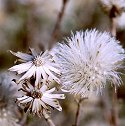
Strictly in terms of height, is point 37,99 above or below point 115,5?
below

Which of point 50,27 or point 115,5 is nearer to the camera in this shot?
point 115,5

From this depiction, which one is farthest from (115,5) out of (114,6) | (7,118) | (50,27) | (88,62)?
(50,27)

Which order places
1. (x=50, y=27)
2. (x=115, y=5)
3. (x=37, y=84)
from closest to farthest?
(x=37, y=84), (x=115, y=5), (x=50, y=27)

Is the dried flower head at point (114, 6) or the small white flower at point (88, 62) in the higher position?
the dried flower head at point (114, 6)

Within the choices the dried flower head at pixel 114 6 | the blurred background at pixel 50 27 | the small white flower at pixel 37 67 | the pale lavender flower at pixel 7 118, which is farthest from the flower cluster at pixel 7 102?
the blurred background at pixel 50 27

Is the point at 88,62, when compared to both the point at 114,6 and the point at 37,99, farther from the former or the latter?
the point at 114,6

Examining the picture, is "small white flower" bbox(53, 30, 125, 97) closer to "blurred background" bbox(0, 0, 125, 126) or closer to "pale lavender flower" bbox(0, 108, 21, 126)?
"pale lavender flower" bbox(0, 108, 21, 126)

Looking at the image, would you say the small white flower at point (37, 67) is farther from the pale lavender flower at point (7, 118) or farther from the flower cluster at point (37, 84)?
the pale lavender flower at point (7, 118)
